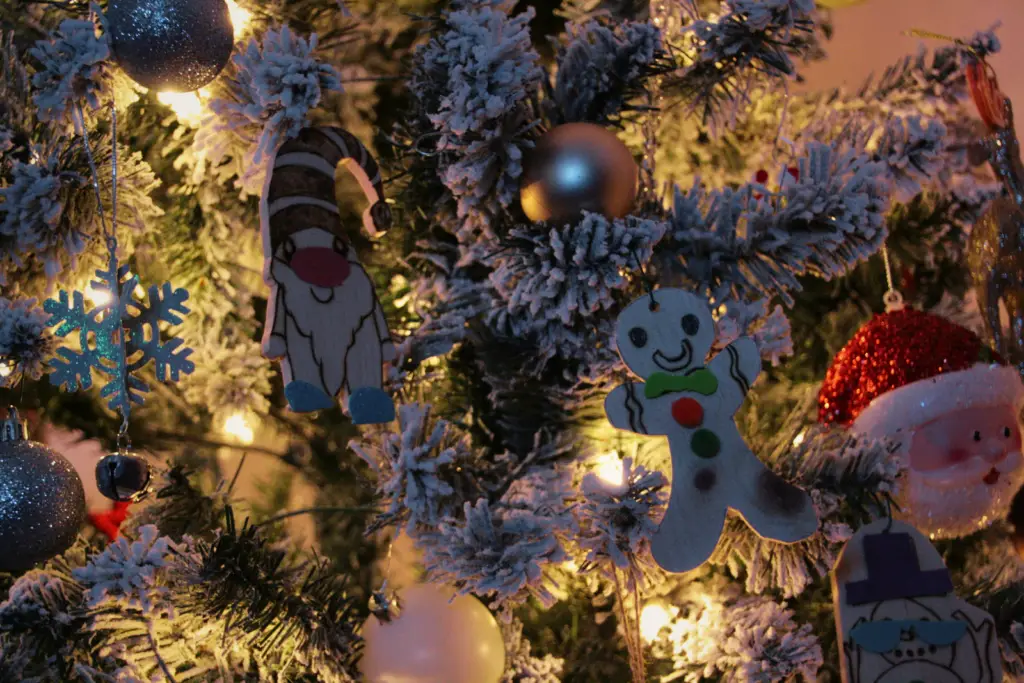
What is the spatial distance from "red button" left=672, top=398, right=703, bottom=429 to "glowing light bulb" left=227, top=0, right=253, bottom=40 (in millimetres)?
396

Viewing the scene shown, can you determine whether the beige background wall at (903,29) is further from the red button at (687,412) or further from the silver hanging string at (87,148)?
the silver hanging string at (87,148)

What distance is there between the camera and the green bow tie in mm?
592

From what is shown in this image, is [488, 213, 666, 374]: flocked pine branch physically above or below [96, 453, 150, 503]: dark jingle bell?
above

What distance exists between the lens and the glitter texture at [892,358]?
2.20ft

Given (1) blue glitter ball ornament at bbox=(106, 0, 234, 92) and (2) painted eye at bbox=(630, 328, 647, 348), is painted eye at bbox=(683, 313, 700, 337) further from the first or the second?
(1) blue glitter ball ornament at bbox=(106, 0, 234, 92)

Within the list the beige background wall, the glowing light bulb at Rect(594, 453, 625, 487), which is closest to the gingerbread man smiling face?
the glowing light bulb at Rect(594, 453, 625, 487)

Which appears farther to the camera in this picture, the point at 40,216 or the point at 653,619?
the point at 653,619

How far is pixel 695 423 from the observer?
0.59 m

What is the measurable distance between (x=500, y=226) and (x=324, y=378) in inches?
6.1

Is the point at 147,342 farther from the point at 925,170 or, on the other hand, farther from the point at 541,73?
the point at 925,170

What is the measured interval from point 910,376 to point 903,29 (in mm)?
609

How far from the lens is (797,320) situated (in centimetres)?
85

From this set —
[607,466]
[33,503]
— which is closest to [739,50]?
[607,466]

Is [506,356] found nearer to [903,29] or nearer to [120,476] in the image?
[120,476]
